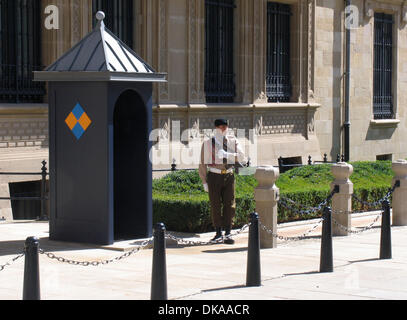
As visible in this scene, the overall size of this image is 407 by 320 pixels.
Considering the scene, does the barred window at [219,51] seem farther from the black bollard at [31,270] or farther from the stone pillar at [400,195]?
the black bollard at [31,270]

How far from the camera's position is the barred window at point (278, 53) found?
2548 cm

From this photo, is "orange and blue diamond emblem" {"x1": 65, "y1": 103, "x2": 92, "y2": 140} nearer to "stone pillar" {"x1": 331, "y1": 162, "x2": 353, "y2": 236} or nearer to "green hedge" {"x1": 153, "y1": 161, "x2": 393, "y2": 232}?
"green hedge" {"x1": 153, "y1": 161, "x2": 393, "y2": 232}

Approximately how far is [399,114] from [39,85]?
16.3 m

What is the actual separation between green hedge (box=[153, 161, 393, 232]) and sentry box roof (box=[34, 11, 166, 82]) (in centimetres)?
220

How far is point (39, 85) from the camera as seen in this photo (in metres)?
19.1

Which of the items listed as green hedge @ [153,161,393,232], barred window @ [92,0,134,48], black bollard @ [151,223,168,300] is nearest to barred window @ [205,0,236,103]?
barred window @ [92,0,134,48]


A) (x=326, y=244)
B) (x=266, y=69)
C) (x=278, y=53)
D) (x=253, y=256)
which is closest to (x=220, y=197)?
(x=326, y=244)

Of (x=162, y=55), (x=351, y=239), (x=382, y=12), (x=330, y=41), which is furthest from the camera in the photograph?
(x=382, y=12)

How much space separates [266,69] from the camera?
25250mm

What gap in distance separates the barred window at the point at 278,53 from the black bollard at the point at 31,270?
56.5ft
